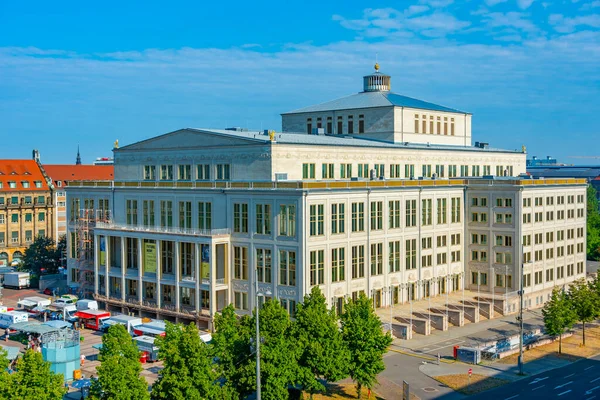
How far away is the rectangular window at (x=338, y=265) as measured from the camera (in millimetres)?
80250

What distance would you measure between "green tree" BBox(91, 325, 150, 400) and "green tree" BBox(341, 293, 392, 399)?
17141 millimetres

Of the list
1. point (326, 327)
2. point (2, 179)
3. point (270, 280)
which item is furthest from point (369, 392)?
point (2, 179)

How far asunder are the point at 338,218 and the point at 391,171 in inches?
776

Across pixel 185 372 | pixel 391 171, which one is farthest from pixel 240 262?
pixel 185 372

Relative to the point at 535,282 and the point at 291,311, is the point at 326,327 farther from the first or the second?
the point at 535,282

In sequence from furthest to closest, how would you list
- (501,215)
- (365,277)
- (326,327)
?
(501,215) → (365,277) → (326,327)

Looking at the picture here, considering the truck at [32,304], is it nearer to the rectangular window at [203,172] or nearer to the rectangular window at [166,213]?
the rectangular window at [166,213]

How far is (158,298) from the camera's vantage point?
8756cm

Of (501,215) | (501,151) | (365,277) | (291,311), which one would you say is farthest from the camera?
(501,151)

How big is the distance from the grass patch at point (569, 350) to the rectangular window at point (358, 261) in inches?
747

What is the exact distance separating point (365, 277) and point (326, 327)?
27.4 meters

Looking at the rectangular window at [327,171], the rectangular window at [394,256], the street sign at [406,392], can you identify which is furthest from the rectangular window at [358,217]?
the street sign at [406,392]

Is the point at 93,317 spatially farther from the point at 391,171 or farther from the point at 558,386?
the point at 558,386

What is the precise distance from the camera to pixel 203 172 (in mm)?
91500
